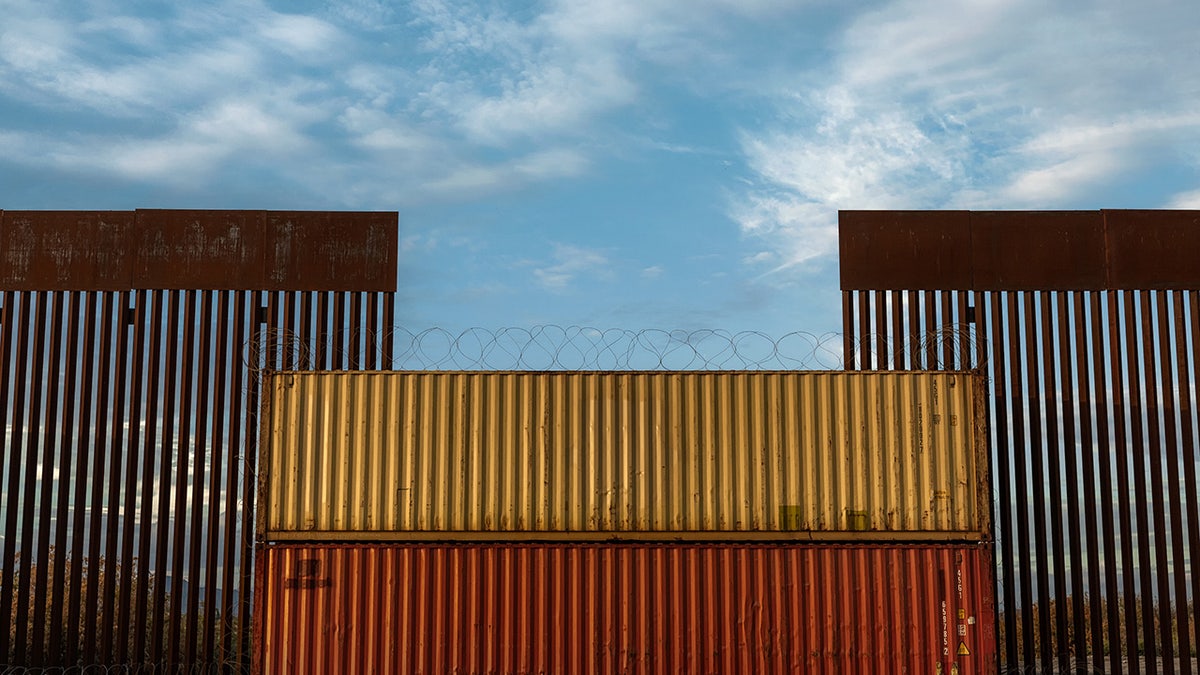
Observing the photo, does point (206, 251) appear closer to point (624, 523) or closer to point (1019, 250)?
point (624, 523)

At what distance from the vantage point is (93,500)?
2000 cm

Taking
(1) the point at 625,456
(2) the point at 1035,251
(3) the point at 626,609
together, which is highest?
(2) the point at 1035,251

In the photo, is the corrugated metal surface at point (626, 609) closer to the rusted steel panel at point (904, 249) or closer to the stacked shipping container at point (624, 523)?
the stacked shipping container at point (624, 523)

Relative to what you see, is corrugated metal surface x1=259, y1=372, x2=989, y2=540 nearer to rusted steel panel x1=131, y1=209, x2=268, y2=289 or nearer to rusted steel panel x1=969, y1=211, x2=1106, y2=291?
rusted steel panel x1=969, y1=211, x2=1106, y2=291

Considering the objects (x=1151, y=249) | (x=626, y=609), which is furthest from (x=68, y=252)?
(x=1151, y=249)

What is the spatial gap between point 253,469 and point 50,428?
14.3 ft

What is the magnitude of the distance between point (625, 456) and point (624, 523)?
94cm

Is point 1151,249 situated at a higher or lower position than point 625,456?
higher

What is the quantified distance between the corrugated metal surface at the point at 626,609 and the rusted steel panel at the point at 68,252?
827 cm

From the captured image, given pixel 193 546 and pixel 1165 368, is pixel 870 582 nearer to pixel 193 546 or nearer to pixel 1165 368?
pixel 1165 368

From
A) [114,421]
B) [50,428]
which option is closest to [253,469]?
[114,421]

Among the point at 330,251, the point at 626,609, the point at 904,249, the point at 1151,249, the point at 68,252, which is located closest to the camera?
the point at 626,609

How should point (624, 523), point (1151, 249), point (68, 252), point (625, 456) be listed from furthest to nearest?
point (68, 252)
point (1151, 249)
point (625, 456)
point (624, 523)

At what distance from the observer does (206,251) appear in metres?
20.5
